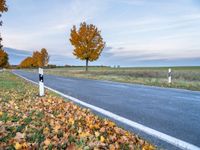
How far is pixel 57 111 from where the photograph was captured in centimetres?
798

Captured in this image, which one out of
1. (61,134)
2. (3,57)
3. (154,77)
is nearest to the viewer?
(61,134)

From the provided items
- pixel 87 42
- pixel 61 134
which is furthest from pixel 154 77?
pixel 61 134

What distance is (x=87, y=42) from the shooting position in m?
59.0

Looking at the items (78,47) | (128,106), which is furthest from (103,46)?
(128,106)

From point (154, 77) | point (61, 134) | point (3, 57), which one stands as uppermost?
point (3, 57)

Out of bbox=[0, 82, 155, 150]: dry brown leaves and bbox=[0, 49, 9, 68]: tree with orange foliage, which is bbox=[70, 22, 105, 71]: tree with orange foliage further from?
bbox=[0, 82, 155, 150]: dry brown leaves

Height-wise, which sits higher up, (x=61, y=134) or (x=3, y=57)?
(x=3, y=57)

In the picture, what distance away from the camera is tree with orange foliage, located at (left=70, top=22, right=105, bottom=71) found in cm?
5869

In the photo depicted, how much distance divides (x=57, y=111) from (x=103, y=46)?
51928 mm

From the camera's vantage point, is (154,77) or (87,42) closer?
(154,77)

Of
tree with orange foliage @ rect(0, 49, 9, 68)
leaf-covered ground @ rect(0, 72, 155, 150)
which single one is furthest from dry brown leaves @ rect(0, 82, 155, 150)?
tree with orange foliage @ rect(0, 49, 9, 68)

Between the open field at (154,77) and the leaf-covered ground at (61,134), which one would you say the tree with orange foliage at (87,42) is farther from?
the leaf-covered ground at (61,134)

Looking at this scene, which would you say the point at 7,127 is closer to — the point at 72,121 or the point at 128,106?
the point at 72,121

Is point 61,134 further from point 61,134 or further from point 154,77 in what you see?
point 154,77
